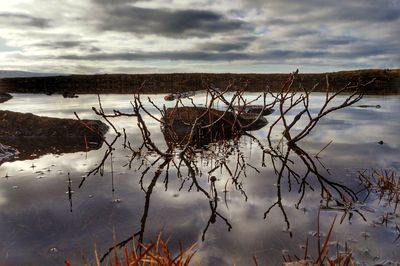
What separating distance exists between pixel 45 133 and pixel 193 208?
292 inches

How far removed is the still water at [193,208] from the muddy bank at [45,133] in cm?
132

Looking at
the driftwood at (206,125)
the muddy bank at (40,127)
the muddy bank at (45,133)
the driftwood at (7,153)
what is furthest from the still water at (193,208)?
the muddy bank at (40,127)

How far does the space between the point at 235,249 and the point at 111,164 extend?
472 centimetres

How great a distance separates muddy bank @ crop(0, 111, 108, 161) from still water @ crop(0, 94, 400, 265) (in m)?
1.32

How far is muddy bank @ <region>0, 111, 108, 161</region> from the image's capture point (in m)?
10.2

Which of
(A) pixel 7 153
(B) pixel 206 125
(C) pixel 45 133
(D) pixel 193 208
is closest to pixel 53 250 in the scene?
(D) pixel 193 208

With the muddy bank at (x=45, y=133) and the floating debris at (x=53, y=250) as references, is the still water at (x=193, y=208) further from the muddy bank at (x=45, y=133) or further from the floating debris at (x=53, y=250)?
the muddy bank at (x=45, y=133)

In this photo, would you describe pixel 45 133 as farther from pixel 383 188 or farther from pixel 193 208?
pixel 383 188

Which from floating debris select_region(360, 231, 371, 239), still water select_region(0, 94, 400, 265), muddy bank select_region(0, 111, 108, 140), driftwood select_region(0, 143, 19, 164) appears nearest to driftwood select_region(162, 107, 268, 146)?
still water select_region(0, 94, 400, 265)

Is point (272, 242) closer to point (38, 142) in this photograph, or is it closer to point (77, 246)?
point (77, 246)

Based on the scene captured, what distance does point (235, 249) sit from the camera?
4.20m

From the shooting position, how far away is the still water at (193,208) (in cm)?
423

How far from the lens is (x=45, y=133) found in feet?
37.0

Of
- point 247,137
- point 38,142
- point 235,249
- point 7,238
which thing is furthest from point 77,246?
point 247,137
